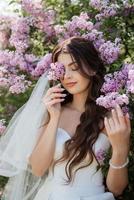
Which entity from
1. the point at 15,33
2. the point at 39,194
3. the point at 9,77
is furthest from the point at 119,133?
the point at 15,33

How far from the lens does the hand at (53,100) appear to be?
3696 millimetres

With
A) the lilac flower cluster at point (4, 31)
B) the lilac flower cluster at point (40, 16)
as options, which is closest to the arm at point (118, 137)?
the lilac flower cluster at point (40, 16)

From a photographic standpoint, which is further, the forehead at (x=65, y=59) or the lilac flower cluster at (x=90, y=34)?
the lilac flower cluster at (x=90, y=34)

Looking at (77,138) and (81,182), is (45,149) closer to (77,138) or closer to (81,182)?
(77,138)

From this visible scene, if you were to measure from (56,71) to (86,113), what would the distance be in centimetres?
31

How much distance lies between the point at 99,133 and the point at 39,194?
0.55m

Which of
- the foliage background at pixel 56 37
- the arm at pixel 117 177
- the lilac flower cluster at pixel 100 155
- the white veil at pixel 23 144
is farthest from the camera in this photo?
the foliage background at pixel 56 37

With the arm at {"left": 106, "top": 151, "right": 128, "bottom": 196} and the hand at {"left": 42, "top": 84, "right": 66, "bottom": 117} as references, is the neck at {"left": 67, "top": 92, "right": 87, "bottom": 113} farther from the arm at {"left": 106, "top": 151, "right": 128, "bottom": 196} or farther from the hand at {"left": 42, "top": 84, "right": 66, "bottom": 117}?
the arm at {"left": 106, "top": 151, "right": 128, "bottom": 196}

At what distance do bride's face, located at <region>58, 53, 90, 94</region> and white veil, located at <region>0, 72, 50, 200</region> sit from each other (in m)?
0.23

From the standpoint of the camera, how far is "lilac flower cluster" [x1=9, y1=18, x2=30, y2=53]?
4.39m

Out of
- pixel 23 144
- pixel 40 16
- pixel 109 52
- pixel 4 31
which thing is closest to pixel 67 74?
pixel 109 52

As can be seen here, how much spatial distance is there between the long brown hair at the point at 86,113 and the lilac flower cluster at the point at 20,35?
2.03 feet

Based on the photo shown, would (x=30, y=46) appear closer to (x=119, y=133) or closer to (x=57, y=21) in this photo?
(x=57, y=21)

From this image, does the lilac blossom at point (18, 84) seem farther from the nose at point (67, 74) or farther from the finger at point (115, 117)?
the finger at point (115, 117)
